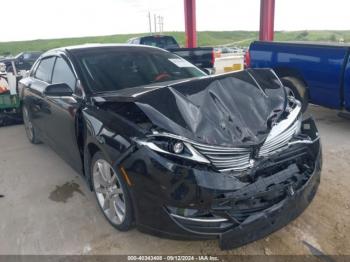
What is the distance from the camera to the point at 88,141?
300 centimetres

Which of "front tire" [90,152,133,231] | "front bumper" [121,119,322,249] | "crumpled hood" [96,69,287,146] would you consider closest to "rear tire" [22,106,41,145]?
"front tire" [90,152,133,231]

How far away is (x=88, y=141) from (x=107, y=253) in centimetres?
99

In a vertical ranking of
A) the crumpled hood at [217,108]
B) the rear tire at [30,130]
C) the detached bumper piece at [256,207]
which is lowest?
the rear tire at [30,130]

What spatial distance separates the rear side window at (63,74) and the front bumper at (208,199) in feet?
4.77

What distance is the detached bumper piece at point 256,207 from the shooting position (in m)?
2.21

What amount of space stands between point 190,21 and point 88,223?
38.2 feet

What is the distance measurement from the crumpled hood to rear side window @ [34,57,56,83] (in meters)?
2.07

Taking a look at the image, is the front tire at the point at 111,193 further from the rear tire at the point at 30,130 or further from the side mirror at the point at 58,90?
the rear tire at the point at 30,130

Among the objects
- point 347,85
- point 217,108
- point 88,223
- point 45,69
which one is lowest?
point 88,223

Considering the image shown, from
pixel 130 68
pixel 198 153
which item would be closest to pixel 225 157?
pixel 198 153

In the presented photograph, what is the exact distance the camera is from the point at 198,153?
2.28 metres

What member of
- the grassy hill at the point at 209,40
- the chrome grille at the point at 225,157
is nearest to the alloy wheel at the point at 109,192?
the chrome grille at the point at 225,157

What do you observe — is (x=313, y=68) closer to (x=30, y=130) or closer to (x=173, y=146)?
(x=173, y=146)

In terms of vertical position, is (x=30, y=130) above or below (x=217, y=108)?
below
